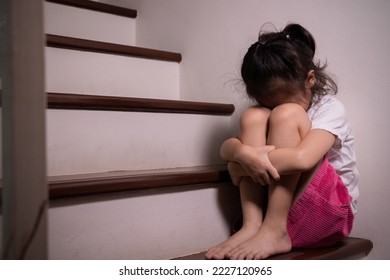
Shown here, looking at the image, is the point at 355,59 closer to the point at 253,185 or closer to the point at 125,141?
the point at 253,185

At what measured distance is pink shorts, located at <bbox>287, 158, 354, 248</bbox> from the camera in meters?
0.87

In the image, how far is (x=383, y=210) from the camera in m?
0.99

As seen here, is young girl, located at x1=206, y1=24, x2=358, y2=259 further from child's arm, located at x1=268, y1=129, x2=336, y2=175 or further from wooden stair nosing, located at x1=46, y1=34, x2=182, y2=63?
wooden stair nosing, located at x1=46, y1=34, x2=182, y2=63

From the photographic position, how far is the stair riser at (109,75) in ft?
3.84

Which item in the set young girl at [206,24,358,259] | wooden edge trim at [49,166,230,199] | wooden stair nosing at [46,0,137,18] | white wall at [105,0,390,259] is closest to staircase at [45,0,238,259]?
wooden edge trim at [49,166,230,199]

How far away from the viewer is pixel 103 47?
1.25 m

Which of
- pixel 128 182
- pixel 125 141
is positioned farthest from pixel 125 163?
pixel 128 182

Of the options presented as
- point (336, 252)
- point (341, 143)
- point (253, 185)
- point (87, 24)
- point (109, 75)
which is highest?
point (87, 24)

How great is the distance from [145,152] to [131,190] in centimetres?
19

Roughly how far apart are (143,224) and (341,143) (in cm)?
47

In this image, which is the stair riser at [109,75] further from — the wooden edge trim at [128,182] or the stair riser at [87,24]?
the wooden edge trim at [128,182]

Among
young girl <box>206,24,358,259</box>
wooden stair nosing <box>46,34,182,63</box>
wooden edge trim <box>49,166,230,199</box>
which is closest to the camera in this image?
wooden edge trim <box>49,166,230,199</box>

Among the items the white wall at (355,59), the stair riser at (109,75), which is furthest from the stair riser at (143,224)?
the stair riser at (109,75)

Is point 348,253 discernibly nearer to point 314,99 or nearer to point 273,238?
point 273,238
